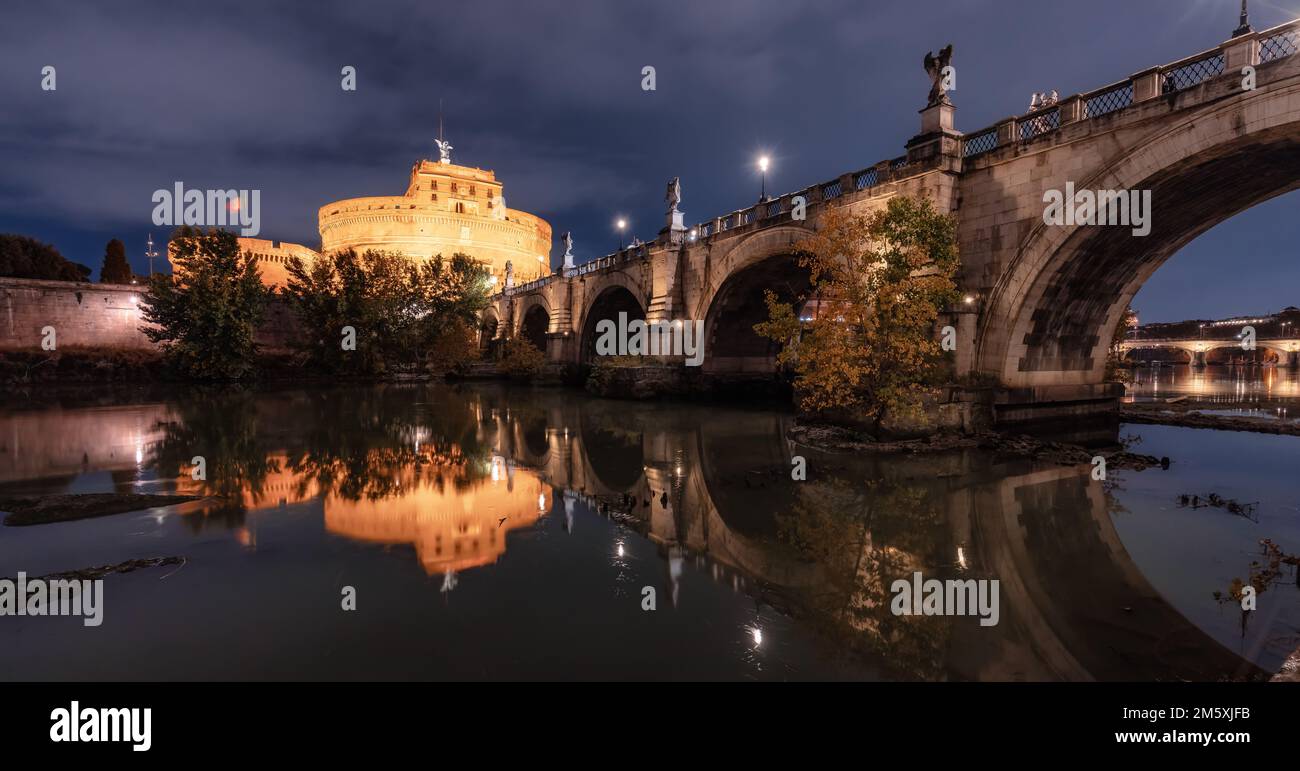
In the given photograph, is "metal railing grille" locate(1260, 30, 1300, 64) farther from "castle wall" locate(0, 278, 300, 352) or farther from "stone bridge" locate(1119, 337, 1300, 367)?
"stone bridge" locate(1119, 337, 1300, 367)

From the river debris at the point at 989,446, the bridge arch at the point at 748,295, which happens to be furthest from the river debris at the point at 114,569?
the bridge arch at the point at 748,295

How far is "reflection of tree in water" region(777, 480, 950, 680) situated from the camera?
4391 millimetres

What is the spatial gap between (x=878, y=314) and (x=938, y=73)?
7.69 meters

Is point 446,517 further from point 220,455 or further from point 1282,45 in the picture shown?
point 1282,45

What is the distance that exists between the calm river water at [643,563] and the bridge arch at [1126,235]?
411cm

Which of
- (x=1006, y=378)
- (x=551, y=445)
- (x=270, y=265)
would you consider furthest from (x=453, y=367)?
(x=270, y=265)

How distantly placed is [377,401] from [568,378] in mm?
14331

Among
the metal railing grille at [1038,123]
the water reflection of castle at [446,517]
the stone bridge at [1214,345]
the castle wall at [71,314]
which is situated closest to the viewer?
the water reflection of castle at [446,517]

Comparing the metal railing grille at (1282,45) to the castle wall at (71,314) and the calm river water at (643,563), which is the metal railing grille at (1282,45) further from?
the castle wall at (71,314)

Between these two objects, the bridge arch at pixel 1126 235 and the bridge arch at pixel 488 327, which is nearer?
the bridge arch at pixel 1126 235

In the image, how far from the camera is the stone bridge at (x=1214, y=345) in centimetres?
6912

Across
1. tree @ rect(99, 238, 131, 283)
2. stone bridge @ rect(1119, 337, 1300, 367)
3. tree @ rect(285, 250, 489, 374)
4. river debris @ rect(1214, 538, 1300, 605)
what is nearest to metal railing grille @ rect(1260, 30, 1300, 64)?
river debris @ rect(1214, 538, 1300, 605)
